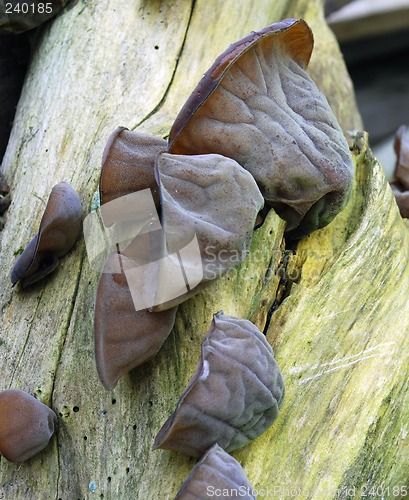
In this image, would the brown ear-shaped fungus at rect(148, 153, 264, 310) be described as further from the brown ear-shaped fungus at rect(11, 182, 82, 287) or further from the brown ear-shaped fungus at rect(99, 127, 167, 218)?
the brown ear-shaped fungus at rect(11, 182, 82, 287)

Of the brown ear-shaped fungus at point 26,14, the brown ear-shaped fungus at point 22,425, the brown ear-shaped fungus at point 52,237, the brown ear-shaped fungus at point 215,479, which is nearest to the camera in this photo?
the brown ear-shaped fungus at point 215,479

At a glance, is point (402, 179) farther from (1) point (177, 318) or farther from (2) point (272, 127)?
(1) point (177, 318)

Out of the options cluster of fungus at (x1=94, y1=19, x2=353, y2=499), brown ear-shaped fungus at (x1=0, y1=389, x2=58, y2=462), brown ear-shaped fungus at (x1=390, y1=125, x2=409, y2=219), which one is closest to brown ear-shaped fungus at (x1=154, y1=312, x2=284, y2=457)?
cluster of fungus at (x1=94, y1=19, x2=353, y2=499)

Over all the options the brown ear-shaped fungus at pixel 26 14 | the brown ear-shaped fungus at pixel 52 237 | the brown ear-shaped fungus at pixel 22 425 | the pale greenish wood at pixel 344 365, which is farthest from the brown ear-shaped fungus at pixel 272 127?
the brown ear-shaped fungus at pixel 26 14

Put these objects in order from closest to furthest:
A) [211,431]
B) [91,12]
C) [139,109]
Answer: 1. [211,431]
2. [139,109]
3. [91,12]

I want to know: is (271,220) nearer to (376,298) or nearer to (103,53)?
(376,298)

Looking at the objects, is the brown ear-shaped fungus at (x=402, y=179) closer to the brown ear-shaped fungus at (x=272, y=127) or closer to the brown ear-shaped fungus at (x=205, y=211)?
the brown ear-shaped fungus at (x=272, y=127)

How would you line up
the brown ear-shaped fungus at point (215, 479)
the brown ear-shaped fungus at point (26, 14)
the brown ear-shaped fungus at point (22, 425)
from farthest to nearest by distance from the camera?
1. the brown ear-shaped fungus at point (26, 14)
2. the brown ear-shaped fungus at point (22, 425)
3. the brown ear-shaped fungus at point (215, 479)

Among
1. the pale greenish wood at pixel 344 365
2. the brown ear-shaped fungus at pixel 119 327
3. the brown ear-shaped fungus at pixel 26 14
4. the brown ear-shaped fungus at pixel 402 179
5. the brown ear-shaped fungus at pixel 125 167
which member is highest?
the brown ear-shaped fungus at pixel 26 14

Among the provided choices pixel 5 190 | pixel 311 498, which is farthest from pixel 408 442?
pixel 5 190
